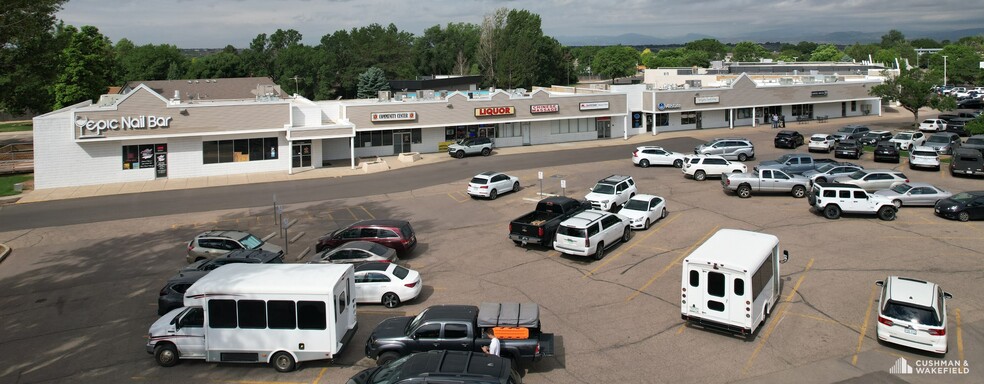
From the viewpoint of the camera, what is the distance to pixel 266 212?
112 ft

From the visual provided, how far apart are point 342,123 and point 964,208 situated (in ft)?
122

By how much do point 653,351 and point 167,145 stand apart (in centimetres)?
3764

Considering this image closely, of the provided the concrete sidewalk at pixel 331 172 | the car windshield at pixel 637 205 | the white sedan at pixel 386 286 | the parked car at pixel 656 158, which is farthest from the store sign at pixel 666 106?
the white sedan at pixel 386 286

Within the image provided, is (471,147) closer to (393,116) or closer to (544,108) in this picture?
(393,116)

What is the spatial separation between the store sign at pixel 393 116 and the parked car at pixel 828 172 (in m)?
27.8

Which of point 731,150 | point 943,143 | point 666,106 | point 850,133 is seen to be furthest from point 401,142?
point 943,143

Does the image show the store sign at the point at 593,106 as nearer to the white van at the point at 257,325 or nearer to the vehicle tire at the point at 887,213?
the vehicle tire at the point at 887,213

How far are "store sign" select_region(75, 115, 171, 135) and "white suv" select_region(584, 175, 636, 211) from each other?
2817cm

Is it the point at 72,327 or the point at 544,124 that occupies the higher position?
the point at 544,124

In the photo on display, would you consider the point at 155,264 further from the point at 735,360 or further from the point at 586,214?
the point at 735,360

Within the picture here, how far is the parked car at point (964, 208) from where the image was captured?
2791 centimetres

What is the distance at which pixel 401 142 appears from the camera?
5244 centimetres

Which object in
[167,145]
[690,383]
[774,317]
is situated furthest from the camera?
[167,145]

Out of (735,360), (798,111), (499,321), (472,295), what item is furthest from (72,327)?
(798,111)
